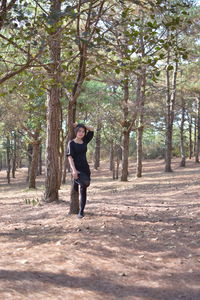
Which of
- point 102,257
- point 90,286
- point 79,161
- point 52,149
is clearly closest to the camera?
point 90,286

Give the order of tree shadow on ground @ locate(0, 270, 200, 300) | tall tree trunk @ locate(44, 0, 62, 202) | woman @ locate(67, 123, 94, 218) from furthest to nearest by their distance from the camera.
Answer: tall tree trunk @ locate(44, 0, 62, 202) → woman @ locate(67, 123, 94, 218) → tree shadow on ground @ locate(0, 270, 200, 300)

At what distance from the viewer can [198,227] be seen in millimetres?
6891

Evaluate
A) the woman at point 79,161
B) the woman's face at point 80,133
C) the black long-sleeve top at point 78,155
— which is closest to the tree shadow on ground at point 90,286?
the woman at point 79,161

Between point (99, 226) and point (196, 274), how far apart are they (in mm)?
2817

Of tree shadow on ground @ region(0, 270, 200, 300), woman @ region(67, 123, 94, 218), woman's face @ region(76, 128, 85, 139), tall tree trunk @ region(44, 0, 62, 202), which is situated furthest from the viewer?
tall tree trunk @ region(44, 0, 62, 202)

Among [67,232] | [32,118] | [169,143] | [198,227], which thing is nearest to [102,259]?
[67,232]

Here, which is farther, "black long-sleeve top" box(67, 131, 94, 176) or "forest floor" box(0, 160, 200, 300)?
"black long-sleeve top" box(67, 131, 94, 176)

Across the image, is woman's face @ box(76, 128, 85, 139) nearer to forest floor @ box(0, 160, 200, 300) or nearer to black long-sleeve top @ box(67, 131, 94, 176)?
black long-sleeve top @ box(67, 131, 94, 176)

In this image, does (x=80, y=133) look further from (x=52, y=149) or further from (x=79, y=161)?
(x=52, y=149)

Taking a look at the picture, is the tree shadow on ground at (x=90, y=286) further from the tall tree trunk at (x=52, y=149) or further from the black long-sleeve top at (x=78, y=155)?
the tall tree trunk at (x=52, y=149)

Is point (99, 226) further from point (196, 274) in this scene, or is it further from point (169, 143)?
point (169, 143)

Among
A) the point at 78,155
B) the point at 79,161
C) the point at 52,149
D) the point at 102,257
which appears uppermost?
the point at 52,149

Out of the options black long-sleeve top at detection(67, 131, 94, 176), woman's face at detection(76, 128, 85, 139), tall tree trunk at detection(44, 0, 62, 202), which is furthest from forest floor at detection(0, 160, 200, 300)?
tall tree trunk at detection(44, 0, 62, 202)

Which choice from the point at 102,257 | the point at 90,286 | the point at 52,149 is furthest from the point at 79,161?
the point at 52,149
